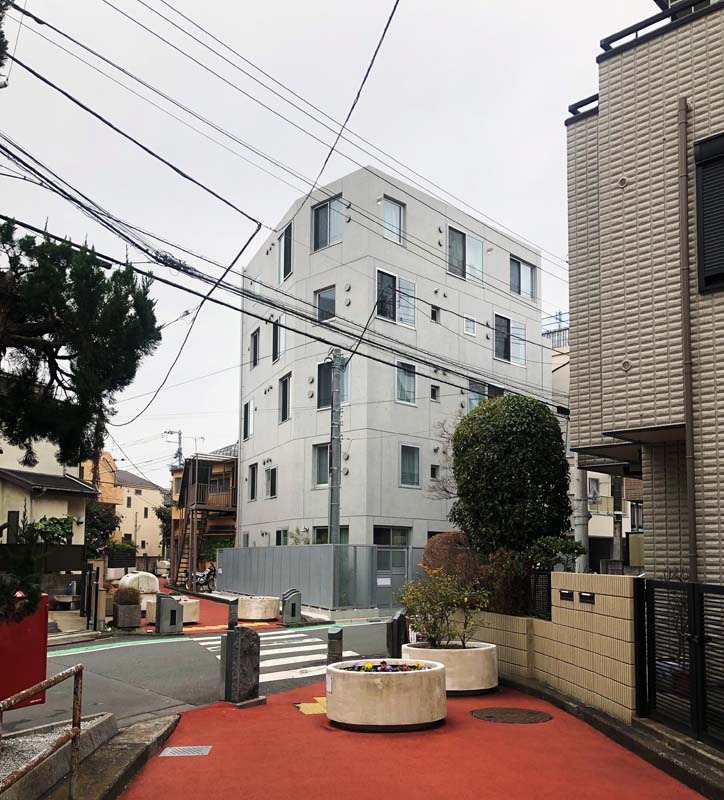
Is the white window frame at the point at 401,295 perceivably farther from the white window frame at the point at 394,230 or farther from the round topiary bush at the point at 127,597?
the round topiary bush at the point at 127,597

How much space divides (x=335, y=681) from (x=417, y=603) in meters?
2.59

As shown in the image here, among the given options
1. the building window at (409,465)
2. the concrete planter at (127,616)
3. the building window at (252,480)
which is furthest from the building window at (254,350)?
the concrete planter at (127,616)

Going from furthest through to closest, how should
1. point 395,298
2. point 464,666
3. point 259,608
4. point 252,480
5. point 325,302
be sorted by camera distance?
point 252,480 → point 325,302 → point 395,298 → point 259,608 → point 464,666

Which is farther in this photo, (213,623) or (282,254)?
(282,254)

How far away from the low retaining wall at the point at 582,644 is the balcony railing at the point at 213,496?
3506 centimetres

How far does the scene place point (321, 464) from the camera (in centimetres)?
3356

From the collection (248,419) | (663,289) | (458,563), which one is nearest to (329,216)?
(248,419)

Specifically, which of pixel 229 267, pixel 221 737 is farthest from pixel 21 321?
pixel 229 267

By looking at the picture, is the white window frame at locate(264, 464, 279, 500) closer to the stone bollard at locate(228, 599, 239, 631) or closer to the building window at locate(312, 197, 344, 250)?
the building window at locate(312, 197, 344, 250)

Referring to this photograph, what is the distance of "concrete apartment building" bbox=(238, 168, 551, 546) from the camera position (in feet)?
105

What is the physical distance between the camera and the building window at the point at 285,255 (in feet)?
119

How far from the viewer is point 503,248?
3850 centimetres

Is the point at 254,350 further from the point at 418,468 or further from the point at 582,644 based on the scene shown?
the point at 582,644

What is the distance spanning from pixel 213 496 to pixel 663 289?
39.8 metres
